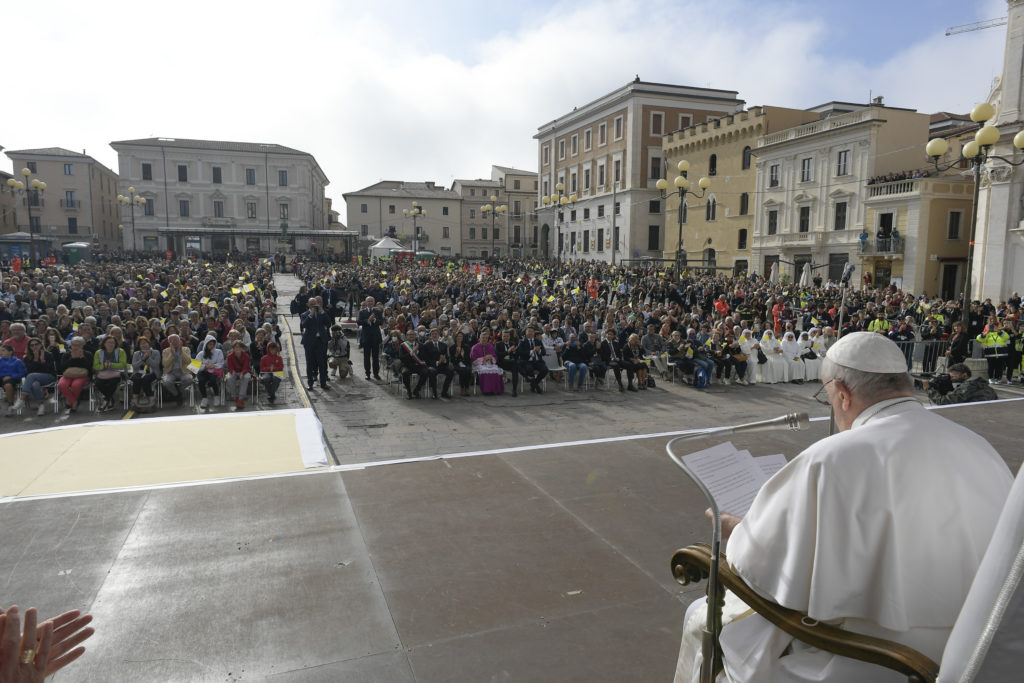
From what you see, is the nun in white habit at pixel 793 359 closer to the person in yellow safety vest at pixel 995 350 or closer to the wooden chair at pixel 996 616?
the person in yellow safety vest at pixel 995 350

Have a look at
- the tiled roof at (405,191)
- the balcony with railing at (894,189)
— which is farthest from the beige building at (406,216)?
the balcony with railing at (894,189)

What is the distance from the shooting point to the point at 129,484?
20.1 ft

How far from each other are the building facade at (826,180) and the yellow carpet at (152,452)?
97.8ft

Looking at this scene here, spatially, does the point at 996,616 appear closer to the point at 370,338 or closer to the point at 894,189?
the point at 370,338

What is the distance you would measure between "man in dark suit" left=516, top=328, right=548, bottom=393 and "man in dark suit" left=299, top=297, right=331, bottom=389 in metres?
3.86

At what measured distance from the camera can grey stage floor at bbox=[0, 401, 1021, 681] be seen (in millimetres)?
3422

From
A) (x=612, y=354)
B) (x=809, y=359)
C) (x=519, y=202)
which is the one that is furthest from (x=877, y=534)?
(x=519, y=202)

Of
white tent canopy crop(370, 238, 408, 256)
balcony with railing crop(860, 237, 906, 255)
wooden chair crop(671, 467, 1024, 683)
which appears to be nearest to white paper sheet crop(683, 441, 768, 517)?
wooden chair crop(671, 467, 1024, 683)

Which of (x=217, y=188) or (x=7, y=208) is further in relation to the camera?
(x=217, y=188)

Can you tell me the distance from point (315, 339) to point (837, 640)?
1149 centimetres

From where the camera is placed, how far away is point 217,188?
228ft

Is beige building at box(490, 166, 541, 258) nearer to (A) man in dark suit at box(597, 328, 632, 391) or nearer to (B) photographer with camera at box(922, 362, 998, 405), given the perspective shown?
(A) man in dark suit at box(597, 328, 632, 391)

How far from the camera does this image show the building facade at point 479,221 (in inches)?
3406

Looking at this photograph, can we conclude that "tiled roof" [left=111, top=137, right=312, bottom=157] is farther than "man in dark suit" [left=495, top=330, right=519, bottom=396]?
Yes
